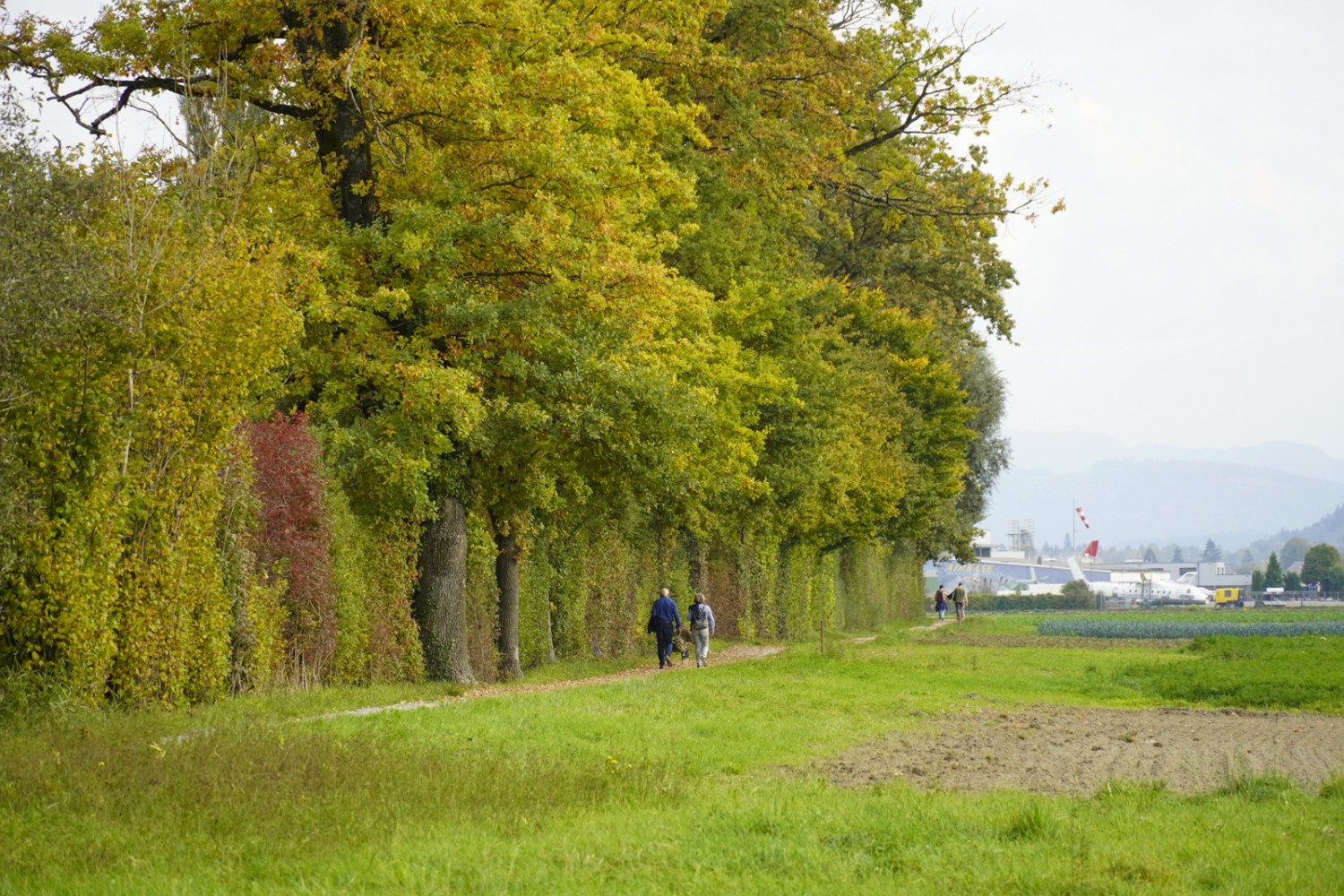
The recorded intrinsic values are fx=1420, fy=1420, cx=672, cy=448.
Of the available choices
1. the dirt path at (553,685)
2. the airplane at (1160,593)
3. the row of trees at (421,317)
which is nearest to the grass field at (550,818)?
the dirt path at (553,685)

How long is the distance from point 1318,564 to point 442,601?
14077 cm

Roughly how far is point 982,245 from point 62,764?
33.1 m

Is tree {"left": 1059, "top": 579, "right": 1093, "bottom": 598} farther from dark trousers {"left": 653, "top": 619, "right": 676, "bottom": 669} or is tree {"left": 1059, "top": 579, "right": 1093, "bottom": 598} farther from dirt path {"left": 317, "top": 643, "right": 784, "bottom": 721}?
dark trousers {"left": 653, "top": 619, "right": 676, "bottom": 669}

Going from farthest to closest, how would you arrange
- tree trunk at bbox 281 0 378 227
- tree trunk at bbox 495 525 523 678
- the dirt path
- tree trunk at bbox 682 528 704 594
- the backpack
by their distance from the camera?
1. tree trunk at bbox 682 528 704 594
2. the backpack
3. tree trunk at bbox 495 525 523 678
4. tree trunk at bbox 281 0 378 227
5. the dirt path

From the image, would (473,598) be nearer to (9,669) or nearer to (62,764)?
(9,669)

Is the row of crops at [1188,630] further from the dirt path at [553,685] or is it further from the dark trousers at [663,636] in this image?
the dark trousers at [663,636]

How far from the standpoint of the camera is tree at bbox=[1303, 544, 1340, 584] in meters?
144

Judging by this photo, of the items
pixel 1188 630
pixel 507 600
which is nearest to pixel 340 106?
pixel 507 600

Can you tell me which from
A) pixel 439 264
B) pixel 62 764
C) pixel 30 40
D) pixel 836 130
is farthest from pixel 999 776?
pixel 836 130

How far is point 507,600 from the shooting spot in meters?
27.8

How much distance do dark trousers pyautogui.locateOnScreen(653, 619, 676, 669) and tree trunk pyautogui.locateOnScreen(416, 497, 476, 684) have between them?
7210mm

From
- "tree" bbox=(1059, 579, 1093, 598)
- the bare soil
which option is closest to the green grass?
the bare soil

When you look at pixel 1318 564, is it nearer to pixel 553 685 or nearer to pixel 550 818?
pixel 553 685

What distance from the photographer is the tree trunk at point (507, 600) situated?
89.7 ft
